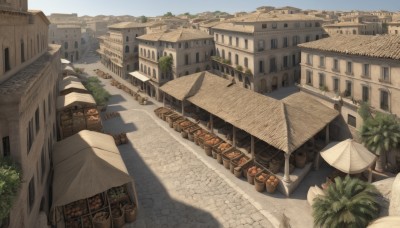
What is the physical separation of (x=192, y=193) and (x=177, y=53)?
3330 cm

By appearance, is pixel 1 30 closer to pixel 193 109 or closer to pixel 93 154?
pixel 93 154

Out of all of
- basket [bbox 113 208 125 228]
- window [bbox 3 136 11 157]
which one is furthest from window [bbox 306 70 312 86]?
window [bbox 3 136 11 157]

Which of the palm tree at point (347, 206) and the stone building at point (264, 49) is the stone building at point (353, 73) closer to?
the stone building at point (264, 49)

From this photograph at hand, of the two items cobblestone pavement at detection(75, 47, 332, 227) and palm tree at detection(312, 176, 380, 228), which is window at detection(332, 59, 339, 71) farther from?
palm tree at detection(312, 176, 380, 228)

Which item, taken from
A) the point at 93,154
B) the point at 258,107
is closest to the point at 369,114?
the point at 258,107

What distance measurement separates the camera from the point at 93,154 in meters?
22.0

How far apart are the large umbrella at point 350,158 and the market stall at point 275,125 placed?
2393 millimetres

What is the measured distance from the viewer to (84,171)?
20500 mm

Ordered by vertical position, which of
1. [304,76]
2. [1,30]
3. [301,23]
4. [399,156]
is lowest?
[399,156]

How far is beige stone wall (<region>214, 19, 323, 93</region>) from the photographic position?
4909 cm

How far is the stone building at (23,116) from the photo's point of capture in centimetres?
1514

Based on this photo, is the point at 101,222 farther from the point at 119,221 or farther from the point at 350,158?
the point at 350,158

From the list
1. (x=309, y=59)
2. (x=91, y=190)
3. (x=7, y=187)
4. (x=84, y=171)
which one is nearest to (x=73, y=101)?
(x=84, y=171)

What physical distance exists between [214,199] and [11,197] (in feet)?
49.1
